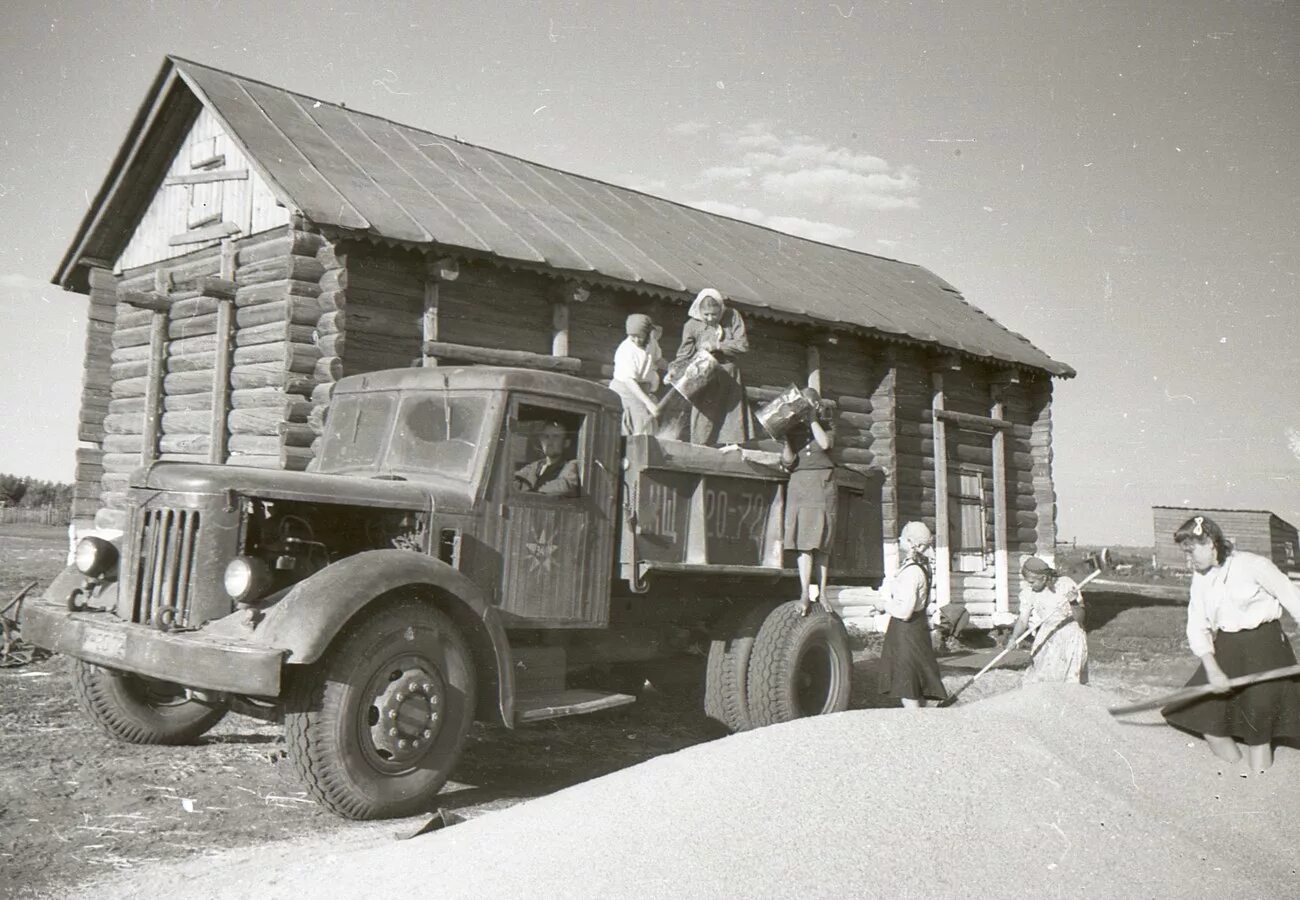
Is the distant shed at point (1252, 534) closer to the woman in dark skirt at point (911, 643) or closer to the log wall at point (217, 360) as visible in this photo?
the woman in dark skirt at point (911, 643)

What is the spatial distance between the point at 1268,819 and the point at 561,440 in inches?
157

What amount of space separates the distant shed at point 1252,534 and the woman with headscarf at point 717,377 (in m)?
36.4

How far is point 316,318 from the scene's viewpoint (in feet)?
32.4

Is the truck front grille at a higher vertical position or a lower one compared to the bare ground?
higher

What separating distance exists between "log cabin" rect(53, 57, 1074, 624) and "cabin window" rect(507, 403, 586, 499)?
2.90 meters

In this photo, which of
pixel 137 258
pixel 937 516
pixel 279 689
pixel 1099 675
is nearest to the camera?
→ pixel 279 689

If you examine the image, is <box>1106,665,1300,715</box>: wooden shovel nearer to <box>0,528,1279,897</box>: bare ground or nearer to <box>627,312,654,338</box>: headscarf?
<box>0,528,1279,897</box>: bare ground

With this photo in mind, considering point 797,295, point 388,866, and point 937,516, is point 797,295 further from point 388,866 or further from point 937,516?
point 388,866

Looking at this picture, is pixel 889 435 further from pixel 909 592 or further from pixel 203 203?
pixel 203 203

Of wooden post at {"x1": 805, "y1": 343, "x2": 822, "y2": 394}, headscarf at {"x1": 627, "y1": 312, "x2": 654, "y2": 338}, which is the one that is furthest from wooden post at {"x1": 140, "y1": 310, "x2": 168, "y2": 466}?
wooden post at {"x1": 805, "y1": 343, "x2": 822, "y2": 394}

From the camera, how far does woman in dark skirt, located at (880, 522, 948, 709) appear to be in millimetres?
6906

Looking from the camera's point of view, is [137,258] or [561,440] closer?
[561,440]

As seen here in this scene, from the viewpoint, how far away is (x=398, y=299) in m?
10.2

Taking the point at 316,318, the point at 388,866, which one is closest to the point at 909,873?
the point at 388,866
